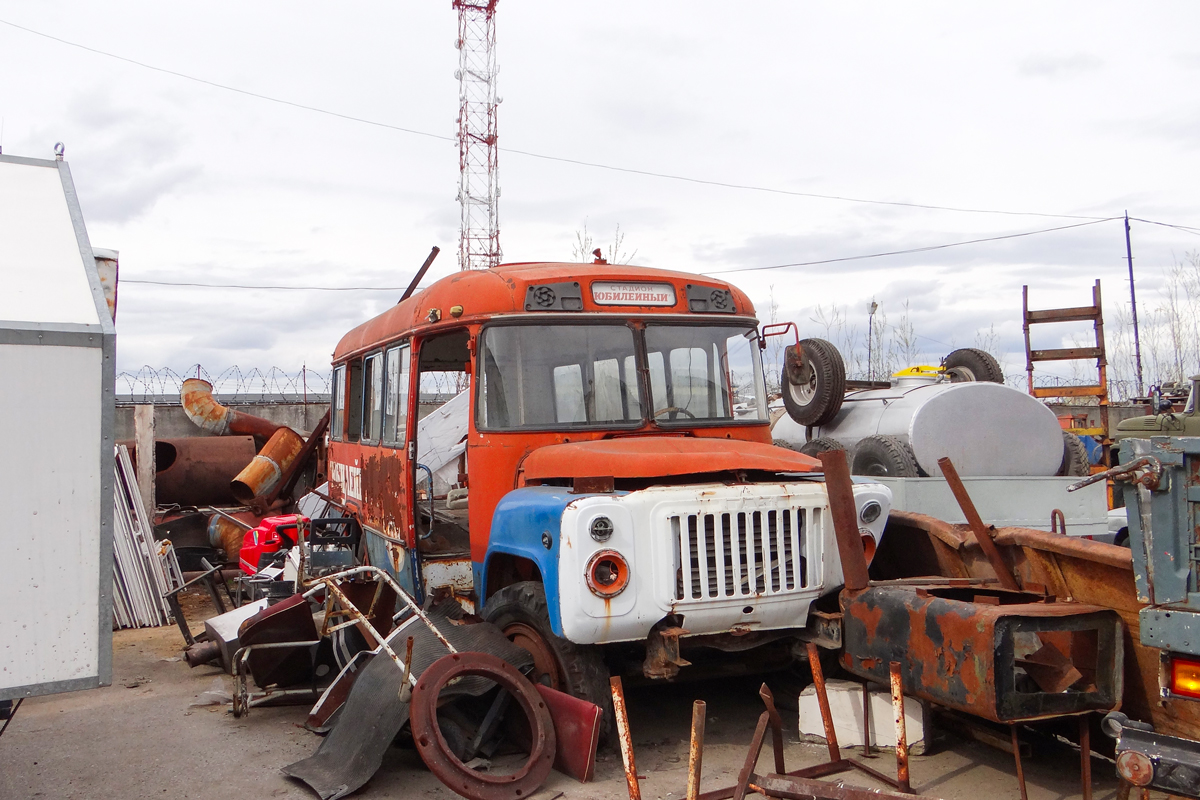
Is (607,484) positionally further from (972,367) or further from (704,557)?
(972,367)

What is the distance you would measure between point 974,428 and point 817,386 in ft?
5.18

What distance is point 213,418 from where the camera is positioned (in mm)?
15555

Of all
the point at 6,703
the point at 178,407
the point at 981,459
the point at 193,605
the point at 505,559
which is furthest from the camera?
the point at 178,407

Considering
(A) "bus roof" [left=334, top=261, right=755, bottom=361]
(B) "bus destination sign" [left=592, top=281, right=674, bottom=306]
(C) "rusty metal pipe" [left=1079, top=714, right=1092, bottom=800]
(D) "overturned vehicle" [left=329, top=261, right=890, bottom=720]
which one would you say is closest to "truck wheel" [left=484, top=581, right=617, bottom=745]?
A: (D) "overturned vehicle" [left=329, top=261, right=890, bottom=720]

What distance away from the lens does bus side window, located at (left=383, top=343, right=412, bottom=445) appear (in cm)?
692

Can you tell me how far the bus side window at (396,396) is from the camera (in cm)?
692

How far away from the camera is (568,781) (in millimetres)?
4801

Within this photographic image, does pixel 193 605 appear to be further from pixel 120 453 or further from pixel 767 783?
pixel 767 783

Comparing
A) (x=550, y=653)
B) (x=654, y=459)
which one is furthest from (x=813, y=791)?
(x=654, y=459)

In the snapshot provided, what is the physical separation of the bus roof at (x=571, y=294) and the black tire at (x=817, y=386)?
3.27 m

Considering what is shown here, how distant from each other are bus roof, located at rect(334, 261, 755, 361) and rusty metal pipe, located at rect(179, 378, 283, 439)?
9744mm

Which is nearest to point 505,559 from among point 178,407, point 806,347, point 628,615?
point 628,615

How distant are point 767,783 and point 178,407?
14.9m

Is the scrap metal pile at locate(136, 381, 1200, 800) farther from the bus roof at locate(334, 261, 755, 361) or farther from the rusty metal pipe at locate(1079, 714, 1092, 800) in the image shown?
the bus roof at locate(334, 261, 755, 361)
